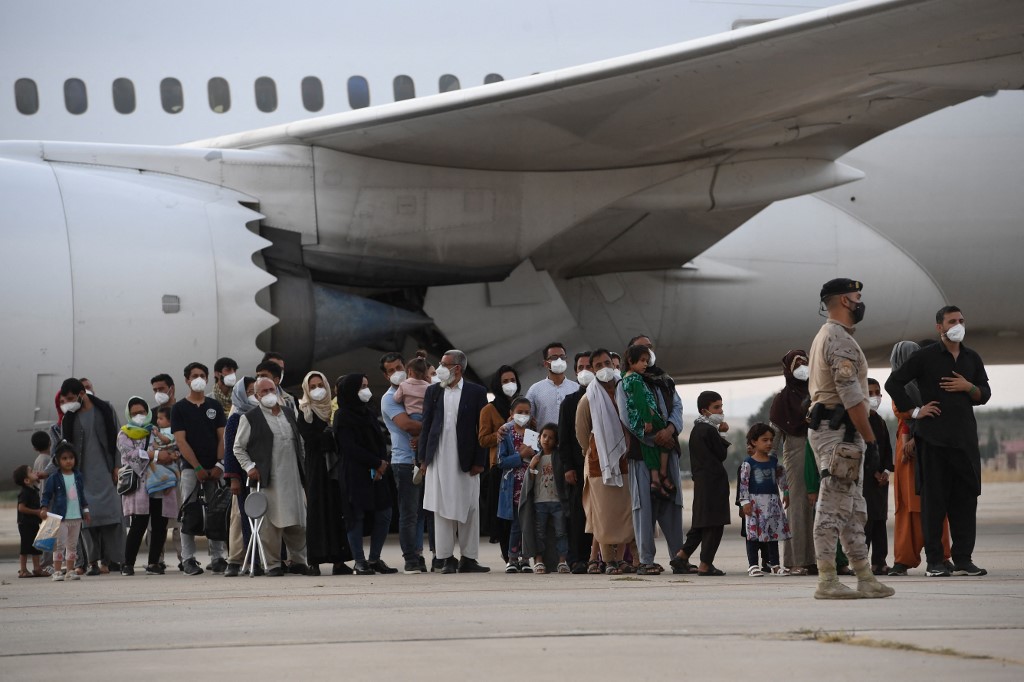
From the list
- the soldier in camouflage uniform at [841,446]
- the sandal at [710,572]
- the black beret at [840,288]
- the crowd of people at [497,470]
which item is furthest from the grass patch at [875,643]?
the sandal at [710,572]

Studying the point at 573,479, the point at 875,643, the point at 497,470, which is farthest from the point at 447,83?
the point at 875,643

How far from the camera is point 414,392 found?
955cm

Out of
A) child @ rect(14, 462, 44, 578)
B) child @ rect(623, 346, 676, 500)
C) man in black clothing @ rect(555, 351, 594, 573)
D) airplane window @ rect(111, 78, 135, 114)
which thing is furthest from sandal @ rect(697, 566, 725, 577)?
airplane window @ rect(111, 78, 135, 114)

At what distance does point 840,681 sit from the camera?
13.0ft

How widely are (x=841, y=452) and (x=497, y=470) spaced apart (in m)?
3.56

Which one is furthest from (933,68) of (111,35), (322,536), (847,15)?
(111,35)

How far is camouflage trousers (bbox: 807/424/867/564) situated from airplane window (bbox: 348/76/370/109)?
22.8 ft

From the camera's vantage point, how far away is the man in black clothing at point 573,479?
8.88 meters

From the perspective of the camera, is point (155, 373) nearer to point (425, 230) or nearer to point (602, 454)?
point (425, 230)

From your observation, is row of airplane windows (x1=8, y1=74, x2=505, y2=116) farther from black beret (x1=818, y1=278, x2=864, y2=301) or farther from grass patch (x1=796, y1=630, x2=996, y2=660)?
grass patch (x1=796, y1=630, x2=996, y2=660)

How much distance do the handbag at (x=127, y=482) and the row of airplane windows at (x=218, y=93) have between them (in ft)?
12.5

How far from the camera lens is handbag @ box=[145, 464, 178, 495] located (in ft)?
31.3

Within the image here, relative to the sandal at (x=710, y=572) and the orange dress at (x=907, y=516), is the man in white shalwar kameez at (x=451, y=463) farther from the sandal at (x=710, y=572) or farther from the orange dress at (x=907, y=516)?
the orange dress at (x=907, y=516)

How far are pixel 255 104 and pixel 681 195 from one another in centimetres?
365
